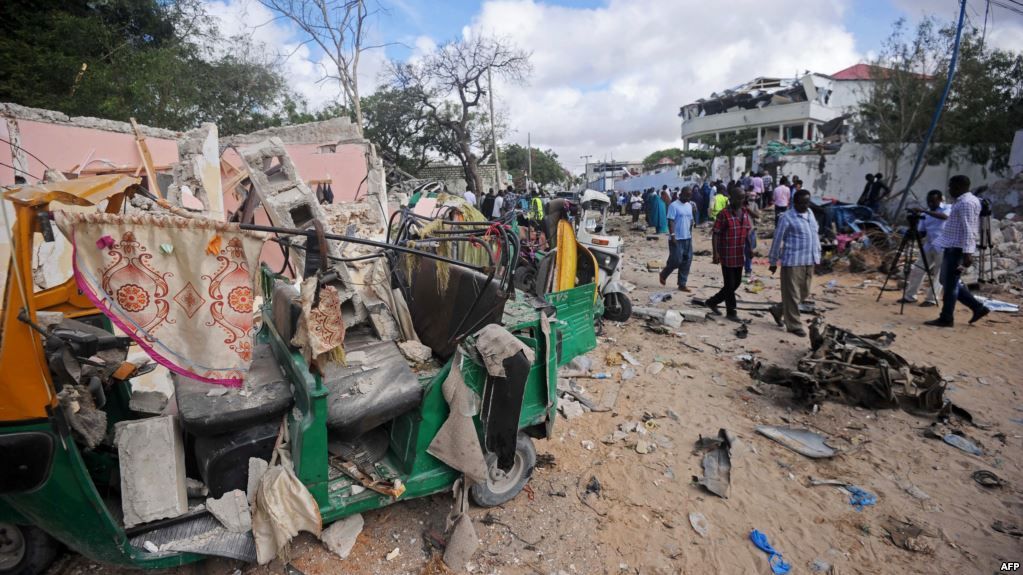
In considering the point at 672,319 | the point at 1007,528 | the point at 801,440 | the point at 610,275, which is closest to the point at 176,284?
the point at 801,440

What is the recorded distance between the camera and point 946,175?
16.5 metres

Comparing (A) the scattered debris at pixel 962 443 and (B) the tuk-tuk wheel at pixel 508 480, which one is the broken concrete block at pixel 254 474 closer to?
(B) the tuk-tuk wheel at pixel 508 480

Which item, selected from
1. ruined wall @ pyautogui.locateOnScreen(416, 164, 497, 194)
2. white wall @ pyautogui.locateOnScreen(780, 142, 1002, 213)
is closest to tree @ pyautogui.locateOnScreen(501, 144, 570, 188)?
ruined wall @ pyautogui.locateOnScreen(416, 164, 497, 194)

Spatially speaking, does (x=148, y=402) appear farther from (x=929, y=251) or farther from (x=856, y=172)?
(x=856, y=172)

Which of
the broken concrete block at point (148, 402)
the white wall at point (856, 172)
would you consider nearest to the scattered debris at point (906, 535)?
the broken concrete block at point (148, 402)

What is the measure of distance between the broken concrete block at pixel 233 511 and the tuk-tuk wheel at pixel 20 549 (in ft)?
3.06

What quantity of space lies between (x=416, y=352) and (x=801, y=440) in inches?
128

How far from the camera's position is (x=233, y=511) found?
8.32ft

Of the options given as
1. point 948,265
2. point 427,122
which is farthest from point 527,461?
point 427,122

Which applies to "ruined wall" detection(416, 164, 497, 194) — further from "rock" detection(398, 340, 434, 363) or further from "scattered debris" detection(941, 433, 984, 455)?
"scattered debris" detection(941, 433, 984, 455)

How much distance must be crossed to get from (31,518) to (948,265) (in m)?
8.70

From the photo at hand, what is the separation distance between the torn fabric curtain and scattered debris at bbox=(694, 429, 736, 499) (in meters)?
3.15

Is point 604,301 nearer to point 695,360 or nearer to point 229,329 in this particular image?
point 695,360

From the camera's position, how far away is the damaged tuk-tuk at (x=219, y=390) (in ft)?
6.49
